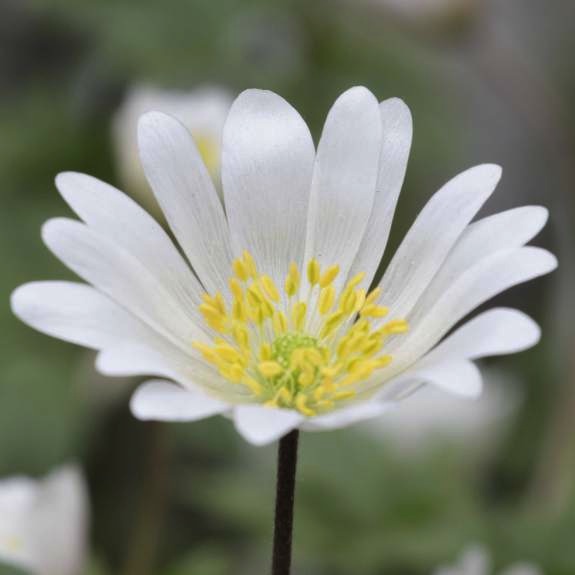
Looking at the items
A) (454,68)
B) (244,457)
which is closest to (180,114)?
(244,457)

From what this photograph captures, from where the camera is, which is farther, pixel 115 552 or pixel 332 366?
pixel 115 552

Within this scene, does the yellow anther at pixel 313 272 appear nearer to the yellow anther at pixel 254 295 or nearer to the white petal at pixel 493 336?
the yellow anther at pixel 254 295

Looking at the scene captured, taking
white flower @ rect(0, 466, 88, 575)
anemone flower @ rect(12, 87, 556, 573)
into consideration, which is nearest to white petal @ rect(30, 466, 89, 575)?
white flower @ rect(0, 466, 88, 575)

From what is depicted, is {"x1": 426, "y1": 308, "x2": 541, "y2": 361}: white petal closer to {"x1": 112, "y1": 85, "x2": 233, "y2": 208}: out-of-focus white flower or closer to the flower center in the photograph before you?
the flower center

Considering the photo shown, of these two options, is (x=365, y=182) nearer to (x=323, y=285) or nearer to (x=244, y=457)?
(x=323, y=285)

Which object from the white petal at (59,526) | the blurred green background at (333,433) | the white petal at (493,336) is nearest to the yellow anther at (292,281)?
the white petal at (493,336)

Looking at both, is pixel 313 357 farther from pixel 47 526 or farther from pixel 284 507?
pixel 47 526
